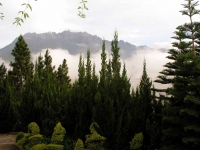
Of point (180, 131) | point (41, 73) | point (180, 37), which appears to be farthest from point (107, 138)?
point (41, 73)

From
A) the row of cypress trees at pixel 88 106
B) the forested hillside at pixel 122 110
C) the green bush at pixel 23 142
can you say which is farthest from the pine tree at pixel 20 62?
the green bush at pixel 23 142

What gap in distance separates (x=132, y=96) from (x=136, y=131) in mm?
1496

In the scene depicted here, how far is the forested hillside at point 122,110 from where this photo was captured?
686 centimetres

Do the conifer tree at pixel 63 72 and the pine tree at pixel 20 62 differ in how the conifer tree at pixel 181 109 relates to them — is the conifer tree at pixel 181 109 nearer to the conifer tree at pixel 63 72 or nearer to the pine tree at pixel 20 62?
the pine tree at pixel 20 62

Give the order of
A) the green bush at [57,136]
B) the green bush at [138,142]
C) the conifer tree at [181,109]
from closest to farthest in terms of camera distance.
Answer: the conifer tree at [181,109]
the green bush at [138,142]
the green bush at [57,136]

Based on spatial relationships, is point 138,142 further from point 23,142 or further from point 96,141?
point 23,142

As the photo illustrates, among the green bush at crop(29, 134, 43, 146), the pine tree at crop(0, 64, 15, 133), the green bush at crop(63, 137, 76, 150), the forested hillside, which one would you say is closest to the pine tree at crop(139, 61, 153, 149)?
the forested hillside

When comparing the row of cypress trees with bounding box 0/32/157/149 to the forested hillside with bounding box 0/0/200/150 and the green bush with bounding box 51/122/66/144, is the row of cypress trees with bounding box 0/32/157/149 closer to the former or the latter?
the forested hillside with bounding box 0/0/200/150

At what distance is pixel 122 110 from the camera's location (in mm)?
9391

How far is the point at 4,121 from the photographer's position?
50.7 ft

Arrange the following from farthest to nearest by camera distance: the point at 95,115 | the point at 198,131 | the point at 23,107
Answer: the point at 23,107 → the point at 95,115 → the point at 198,131

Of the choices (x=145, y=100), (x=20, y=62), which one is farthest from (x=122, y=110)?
(x=20, y=62)

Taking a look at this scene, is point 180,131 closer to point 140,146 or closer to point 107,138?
point 140,146

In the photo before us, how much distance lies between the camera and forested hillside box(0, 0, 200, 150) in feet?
22.5
